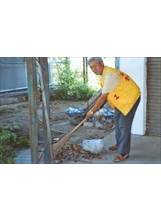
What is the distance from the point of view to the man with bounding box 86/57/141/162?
421 centimetres

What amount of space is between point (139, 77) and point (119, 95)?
62.5 inches

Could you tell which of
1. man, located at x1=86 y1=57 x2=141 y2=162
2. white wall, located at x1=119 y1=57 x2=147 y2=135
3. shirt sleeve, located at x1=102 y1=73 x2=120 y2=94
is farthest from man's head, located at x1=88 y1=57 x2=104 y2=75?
white wall, located at x1=119 y1=57 x2=147 y2=135

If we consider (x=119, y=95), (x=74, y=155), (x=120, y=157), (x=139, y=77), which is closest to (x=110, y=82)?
(x=119, y=95)

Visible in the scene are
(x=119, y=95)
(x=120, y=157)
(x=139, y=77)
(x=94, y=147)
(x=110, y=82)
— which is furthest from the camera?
(x=139, y=77)

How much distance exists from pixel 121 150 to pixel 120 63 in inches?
76.3

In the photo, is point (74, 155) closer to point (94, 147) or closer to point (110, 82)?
point (94, 147)

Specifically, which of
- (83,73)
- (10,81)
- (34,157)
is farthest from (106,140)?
(83,73)

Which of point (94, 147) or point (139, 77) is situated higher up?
point (139, 77)

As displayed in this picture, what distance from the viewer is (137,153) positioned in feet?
16.4

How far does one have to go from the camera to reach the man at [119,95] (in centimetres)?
421

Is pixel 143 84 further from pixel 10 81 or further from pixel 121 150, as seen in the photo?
pixel 10 81

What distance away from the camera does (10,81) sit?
10797 mm

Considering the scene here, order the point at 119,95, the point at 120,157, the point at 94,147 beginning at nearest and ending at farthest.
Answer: the point at 119,95
the point at 120,157
the point at 94,147

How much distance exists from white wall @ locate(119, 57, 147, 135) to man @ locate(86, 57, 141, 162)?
1272 millimetres
